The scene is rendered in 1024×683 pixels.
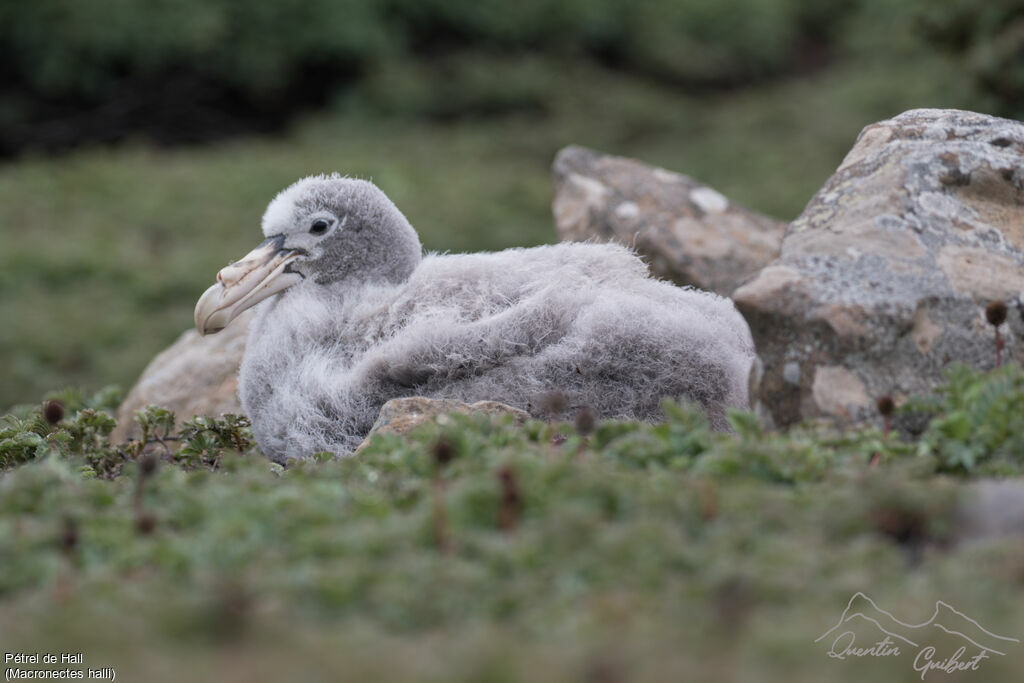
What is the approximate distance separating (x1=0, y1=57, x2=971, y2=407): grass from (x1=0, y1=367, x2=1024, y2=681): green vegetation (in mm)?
6645

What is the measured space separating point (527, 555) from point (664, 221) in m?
4.18

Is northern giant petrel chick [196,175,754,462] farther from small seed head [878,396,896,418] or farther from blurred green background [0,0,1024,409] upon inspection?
blurred green background [0,0,1024,409]

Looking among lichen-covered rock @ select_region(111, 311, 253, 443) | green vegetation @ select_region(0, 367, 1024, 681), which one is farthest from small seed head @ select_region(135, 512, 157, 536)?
lichen-covered rock @ select_region(111, 311, 253, 443)

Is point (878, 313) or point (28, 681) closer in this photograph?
point (28, 681)

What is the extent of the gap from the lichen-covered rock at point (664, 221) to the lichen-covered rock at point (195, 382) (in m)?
1.97

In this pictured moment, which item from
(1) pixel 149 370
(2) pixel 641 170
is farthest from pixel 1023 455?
(1) pixel 149 370

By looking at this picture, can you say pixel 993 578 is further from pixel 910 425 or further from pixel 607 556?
pixel 910 425

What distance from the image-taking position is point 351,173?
13.6m

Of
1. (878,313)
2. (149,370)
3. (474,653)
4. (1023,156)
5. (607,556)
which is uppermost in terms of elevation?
(149,370)

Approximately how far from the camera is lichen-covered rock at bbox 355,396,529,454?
3.90m

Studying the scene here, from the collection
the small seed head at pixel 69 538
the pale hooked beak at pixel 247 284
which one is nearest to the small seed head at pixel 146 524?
the small seed head at pixel 69 538

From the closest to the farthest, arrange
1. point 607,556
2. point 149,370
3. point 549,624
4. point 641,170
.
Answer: point 549,624 < point 607,556 < point 149,370 < point 641,170

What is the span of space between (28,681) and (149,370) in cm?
424

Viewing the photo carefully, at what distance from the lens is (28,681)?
2.38 m
